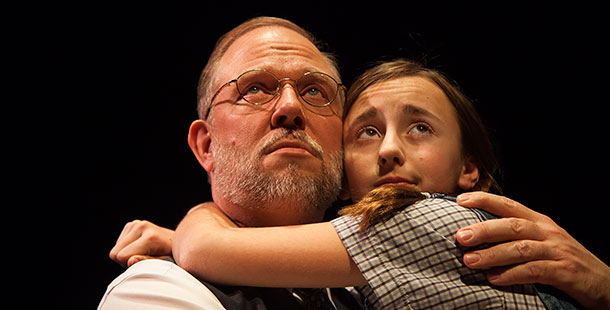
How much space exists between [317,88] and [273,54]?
0.77 feet

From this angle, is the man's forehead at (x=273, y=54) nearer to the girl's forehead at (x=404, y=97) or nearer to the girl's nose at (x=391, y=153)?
the girl's forehead at (x=404, y=97)

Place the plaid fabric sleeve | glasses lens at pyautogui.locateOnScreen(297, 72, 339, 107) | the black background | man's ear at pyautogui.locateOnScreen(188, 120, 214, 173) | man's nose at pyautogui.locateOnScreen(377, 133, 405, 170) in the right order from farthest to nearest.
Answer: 1. the black background
2. man's ear at pyautogui.locateOnScreen(188, 120, 214, 173)
3. glasses lens at pyautogui.locateOnScreen(297, 72, 339, 107)
4. man's nose at pyautogui.locateOnScreen(377, 133, 405, 170)
5. the plaid fabric sleeve

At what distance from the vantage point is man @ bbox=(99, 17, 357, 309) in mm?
1657

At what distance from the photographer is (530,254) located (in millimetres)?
1241

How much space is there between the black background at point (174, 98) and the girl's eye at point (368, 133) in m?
0.73

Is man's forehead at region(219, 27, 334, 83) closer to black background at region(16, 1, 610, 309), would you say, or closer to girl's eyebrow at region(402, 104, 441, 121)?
girl's eyebrow at region(402, 104, 441, 121)

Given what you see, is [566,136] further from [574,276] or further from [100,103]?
[100,103]

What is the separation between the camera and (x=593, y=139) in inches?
100.0

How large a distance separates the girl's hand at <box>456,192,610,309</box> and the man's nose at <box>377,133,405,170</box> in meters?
0.36

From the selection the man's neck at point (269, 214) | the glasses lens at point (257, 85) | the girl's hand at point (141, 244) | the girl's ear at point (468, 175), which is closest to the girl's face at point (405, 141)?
the girl's ear at point (468, 175)

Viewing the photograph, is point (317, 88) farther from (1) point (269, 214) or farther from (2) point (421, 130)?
(1) point (269, 214)

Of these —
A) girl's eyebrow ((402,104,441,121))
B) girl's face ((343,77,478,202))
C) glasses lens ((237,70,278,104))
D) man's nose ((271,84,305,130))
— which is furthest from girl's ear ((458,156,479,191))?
glasses lens ((237,70,278,104))

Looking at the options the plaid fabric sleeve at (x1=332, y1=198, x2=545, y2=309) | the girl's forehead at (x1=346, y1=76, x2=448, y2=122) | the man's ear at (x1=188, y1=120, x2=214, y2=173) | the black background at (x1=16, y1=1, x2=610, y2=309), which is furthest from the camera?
the black background at (x1=16, y1=1, x2=610, y2=309)

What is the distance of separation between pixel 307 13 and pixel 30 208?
2034 mm
